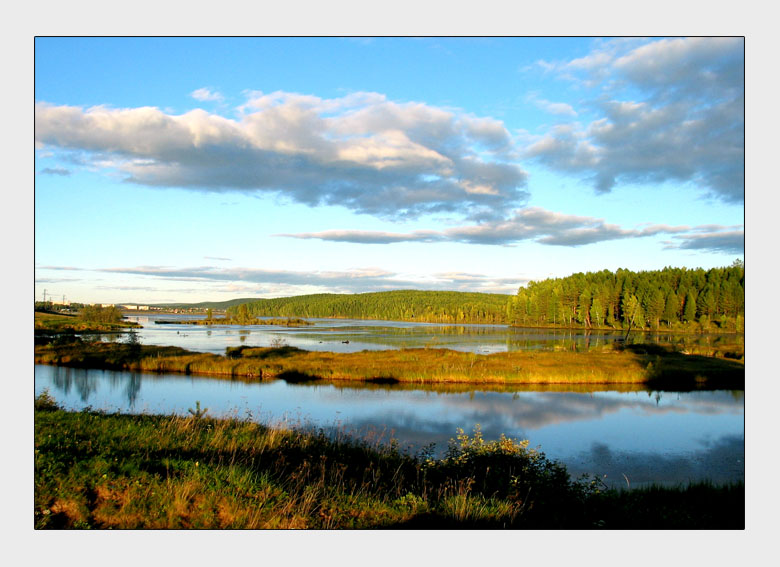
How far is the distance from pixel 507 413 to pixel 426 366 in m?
14.5

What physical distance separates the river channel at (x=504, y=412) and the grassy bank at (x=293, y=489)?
Result: 11.5 ft

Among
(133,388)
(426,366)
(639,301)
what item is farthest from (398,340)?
(639,301)

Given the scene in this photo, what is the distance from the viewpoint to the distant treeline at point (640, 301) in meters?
95.6

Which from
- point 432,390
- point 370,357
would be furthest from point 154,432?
point 370,357

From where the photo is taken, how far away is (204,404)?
29062mm

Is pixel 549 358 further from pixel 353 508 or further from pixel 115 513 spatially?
pixel 115 513

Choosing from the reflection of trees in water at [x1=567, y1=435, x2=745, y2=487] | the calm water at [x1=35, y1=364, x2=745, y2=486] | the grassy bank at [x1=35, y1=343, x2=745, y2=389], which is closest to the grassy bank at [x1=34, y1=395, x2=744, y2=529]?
the reflection of trees in water at [x1=567, y1=435, x2=745, y2=487]

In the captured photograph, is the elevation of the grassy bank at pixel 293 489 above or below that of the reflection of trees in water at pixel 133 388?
above

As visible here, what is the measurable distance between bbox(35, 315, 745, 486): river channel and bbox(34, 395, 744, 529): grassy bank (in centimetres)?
349

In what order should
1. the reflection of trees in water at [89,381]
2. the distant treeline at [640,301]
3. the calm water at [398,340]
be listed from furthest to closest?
the distant treeline at [640,301] → the calm water at [398,340] → the reflection of trees in water at [89,381]

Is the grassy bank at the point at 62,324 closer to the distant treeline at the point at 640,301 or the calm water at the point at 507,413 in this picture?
the calm water at the point at 507,413

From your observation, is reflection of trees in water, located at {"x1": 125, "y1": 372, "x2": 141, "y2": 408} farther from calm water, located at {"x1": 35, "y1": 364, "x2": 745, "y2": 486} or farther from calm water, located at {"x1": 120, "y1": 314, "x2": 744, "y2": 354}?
calm water, located at {"x1": 120, "y1": 314, "x2": 744, "y2": 354}

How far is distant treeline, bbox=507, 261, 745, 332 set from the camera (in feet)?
314

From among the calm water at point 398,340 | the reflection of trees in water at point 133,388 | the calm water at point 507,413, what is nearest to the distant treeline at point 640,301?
the calm water at point 398,340
